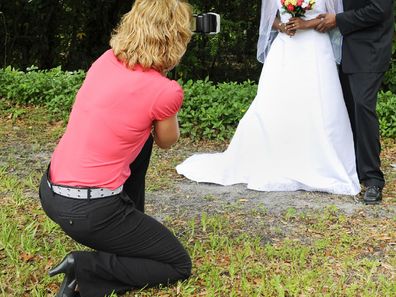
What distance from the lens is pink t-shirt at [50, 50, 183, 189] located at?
120 inches

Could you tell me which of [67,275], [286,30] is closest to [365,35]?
[286,30]

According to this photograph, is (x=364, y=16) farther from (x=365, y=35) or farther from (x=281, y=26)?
(x=281, y=26)

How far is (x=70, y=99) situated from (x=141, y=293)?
458cm

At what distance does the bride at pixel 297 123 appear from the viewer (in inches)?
203

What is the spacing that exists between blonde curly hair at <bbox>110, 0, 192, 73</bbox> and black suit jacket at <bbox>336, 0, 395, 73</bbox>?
2.08 m

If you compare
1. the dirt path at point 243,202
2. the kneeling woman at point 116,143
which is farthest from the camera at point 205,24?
the dirt path at point 243,202

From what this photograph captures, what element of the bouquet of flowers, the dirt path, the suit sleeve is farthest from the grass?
the bouquet of flowers

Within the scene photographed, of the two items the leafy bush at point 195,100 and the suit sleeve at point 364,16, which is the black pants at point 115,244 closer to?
the suit sleeve at point 364,16

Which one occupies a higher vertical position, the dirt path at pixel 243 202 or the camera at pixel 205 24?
the camera at pixel 205 24

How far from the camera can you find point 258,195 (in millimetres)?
5043

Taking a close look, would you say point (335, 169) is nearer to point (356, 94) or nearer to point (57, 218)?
point (356, 94)

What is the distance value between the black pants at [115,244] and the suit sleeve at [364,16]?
7.98ft

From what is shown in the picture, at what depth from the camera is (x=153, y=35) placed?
3.08 meters

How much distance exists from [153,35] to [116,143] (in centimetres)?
55
